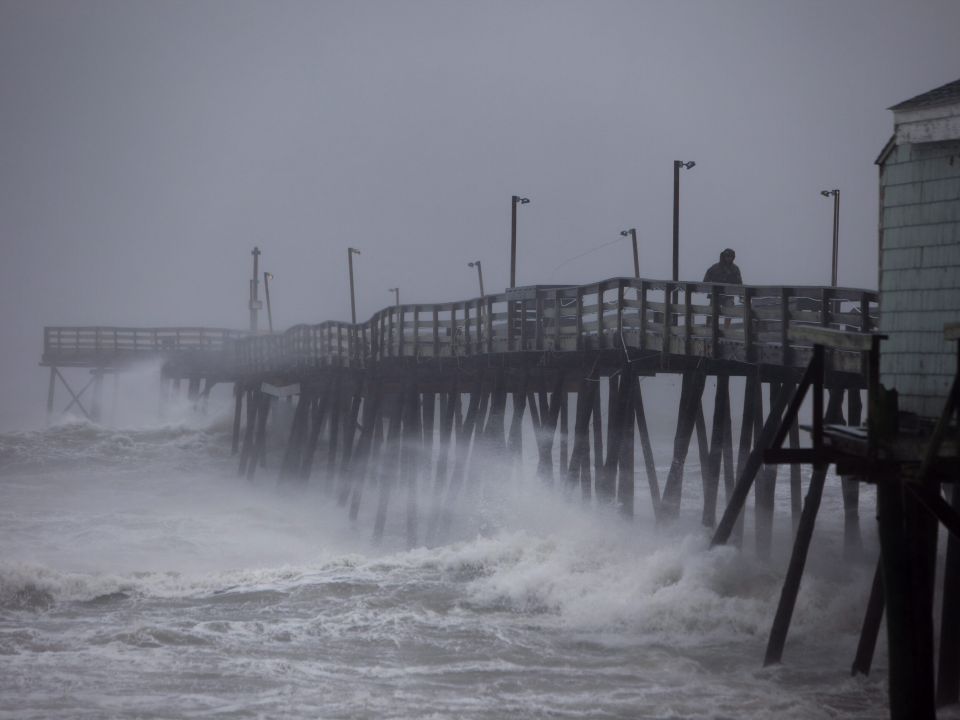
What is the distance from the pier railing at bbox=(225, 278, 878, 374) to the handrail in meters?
0.01

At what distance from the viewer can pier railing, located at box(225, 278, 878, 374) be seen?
1277 centimetres

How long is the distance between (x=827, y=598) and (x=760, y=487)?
7.02ft

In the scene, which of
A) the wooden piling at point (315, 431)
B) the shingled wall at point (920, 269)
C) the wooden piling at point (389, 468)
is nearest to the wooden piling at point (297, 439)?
the wooden piling at point (315, 431)

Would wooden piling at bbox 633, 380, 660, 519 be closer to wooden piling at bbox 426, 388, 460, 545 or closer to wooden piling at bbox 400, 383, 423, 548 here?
wooden piling at bbox 426, 388, 460, 545

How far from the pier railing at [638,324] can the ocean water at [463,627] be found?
2.38 metres

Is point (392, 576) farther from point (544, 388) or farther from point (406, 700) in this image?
point (406, 700)

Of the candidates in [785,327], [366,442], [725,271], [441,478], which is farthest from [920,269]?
[366,442]

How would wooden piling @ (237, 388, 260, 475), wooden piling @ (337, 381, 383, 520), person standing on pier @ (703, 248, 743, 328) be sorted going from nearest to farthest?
person standing on pier @ (703, 248, 743, 328) < wooden piling @ (337, 381, 383, 520) < wooden piling @ (237, 388, 260, 475)

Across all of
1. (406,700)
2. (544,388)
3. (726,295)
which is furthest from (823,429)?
(544,388)

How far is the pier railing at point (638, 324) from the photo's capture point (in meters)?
12.8

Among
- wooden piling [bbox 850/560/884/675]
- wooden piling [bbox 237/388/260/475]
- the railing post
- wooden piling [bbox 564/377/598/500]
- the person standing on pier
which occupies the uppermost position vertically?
the person standing on pier

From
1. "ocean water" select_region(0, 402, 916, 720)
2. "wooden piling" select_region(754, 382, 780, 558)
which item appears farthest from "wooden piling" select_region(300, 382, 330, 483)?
"wooden piling" select_region(754, 382, 780, 558)

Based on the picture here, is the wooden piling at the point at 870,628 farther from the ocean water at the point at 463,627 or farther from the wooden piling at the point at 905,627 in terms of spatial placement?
the wooden piling at the point at 905,627

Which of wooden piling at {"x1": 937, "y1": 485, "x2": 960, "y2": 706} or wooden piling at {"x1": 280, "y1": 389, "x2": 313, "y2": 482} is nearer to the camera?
wooden piling at {"x1": 937, "y1": 485, "x2": 960, "y2": 706}
